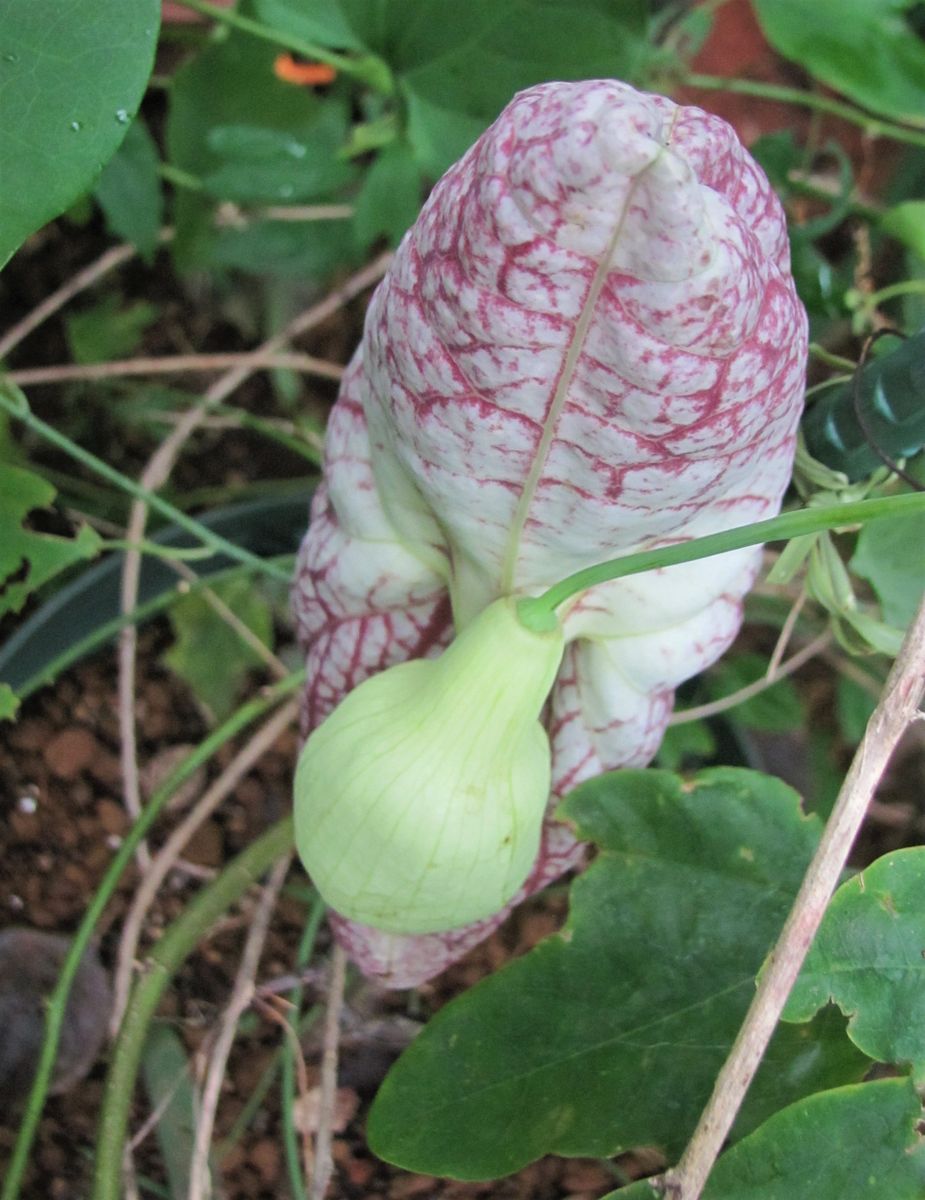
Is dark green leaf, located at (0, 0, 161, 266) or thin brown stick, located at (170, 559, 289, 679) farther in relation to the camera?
thin brown stick, located at (170, 559, 289, 679)

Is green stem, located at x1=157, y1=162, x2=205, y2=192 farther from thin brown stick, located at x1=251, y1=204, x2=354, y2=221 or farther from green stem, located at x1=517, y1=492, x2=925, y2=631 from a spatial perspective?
green stem, located at x1=517, y1=492, x2=925, y2=631

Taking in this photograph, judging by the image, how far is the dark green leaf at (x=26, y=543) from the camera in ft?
1.74

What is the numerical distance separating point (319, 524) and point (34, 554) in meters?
0.17

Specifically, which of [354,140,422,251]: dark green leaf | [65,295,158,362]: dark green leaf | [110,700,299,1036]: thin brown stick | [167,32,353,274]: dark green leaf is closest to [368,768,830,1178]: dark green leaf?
[110,700,299,1036]: thin brown stick

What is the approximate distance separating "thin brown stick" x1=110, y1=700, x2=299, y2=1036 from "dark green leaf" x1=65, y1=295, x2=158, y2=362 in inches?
12.3

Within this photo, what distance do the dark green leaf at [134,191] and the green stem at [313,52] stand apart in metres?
0.09

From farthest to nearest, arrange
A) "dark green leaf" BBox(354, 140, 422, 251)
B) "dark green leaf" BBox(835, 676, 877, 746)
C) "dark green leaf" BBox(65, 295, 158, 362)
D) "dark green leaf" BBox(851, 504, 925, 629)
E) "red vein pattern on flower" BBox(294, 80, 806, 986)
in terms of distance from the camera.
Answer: "dark green leaf" BBox(65, 295, 158, 362)
"dark green leaf" BBox(835, 676, 877, 746)
"dark green leaf" BBox(354, 140, 422, 251)
"dark green leaf" BBox(851, 504, 925, 629)
"red vein pattern on flower" BBox(294, 80, 806, 986)

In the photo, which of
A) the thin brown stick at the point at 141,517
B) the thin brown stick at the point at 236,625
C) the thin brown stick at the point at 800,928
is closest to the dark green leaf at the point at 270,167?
the thin brown stick at the point at 141,517

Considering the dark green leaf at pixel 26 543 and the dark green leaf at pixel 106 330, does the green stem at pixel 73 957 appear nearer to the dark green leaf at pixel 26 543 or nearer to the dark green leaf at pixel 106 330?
the dark green leaf at pixel 26 543

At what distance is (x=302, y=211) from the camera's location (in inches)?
30.3

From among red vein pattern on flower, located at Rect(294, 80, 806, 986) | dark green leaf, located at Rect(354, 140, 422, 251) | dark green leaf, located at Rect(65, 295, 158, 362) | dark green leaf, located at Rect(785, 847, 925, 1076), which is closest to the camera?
red vein pattern on flower, located at Rect(294, 80, 806, 986)

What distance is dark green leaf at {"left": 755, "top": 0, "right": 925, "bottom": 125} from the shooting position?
2.08ft

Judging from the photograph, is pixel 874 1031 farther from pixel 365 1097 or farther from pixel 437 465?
pixel 365 1097

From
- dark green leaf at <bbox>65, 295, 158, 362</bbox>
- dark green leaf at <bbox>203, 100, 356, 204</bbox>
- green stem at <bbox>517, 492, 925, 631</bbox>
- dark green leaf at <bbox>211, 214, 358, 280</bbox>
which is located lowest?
dark green leaf at <bbox>65, 295, 158, 362</bbox>
